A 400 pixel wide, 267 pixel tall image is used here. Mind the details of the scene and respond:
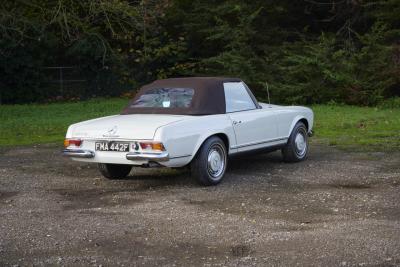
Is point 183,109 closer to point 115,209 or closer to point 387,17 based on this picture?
point 115,209

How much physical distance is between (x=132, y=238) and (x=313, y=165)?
5038 mm

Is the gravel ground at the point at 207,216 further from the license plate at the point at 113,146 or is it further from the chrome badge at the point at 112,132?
the chrome badge at the point at 112,132

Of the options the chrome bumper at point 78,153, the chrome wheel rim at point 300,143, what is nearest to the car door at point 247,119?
the chrome wheel rim at point 300,143

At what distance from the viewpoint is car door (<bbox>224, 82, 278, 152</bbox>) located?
32.4 feet

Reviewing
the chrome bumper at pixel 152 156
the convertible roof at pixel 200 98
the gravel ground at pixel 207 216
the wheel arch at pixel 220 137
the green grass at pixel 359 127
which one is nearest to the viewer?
the gravel ground at pixel 207 216

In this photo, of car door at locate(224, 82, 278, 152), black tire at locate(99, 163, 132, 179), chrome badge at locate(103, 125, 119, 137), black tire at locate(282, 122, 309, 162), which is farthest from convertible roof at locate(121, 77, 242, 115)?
black tire at locate(282, 122, 309, 162)

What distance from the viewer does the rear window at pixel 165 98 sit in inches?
388

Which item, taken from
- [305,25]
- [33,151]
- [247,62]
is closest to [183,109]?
[33,151]

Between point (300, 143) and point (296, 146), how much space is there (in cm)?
17

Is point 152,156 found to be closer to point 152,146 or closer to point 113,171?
point 152,146

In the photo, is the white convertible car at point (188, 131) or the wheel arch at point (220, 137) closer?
the white convertible car at point (188, 131)

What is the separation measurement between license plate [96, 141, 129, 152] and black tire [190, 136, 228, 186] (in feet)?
3.00

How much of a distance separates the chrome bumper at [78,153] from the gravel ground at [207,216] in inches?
17.9

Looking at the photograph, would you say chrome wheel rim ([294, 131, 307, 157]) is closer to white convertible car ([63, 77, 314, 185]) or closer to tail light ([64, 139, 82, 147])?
white convertible car ([63, 77, 314, 185])
